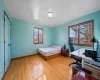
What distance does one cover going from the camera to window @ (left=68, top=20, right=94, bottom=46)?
9.24 feet

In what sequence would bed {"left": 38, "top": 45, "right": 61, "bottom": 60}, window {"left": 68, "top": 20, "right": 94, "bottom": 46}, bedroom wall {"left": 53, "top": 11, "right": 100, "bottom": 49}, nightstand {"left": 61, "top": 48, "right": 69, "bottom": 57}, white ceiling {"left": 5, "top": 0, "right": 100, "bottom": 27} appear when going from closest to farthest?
white ceiling {"left": 5, "top": 0, "right": 100, "bottom": 27} < bedroom wall {"left": 53, "top": 11, "right": 100, "bottom": 49} < window {"left": 68, "top": 20, "right": 94, "bottom": 46} < bed {"left": 38, "top": 45, "right": 61, "bottom": 60} < nightstand {"left": 61, "top": 48, "right": 69, "bottom": 57}

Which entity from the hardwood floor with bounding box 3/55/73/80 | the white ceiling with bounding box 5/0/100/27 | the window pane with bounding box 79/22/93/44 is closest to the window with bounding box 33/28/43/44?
the white ceiling with bounding box 5/0/100/27

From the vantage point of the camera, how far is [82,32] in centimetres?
315

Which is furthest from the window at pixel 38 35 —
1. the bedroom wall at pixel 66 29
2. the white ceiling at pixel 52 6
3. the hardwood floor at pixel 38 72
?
the hardwood floor at pixel 38 72

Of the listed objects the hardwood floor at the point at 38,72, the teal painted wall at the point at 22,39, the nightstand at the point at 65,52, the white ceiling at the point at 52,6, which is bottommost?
the hardwood floor at the point at 38,72

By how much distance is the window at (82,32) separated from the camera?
282 centimetres

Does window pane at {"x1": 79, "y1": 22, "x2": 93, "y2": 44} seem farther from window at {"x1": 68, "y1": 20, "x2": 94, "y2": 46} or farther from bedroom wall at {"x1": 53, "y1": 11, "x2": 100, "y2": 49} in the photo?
bedroom wall at {"x1": 53, "y1": 11, "x2": 100, "y2": 49}

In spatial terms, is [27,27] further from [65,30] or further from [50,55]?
[65,30]

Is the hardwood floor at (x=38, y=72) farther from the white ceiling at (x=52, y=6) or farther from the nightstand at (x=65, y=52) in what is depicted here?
the white ceiling at (x=52, y=6)

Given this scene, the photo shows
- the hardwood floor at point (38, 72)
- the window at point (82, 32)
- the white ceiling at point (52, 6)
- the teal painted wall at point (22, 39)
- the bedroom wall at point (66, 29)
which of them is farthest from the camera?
the teal painted wall at point (22, 39)

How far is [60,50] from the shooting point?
4.02 m

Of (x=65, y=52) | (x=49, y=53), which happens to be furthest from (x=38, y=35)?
(x=65, y=52)

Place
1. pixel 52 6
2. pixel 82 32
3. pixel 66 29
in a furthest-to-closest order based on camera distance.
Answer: pixel 66 29, pixel 82 32, pixel 52 6

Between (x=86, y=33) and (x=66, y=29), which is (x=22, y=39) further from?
(x=86, y=33)
